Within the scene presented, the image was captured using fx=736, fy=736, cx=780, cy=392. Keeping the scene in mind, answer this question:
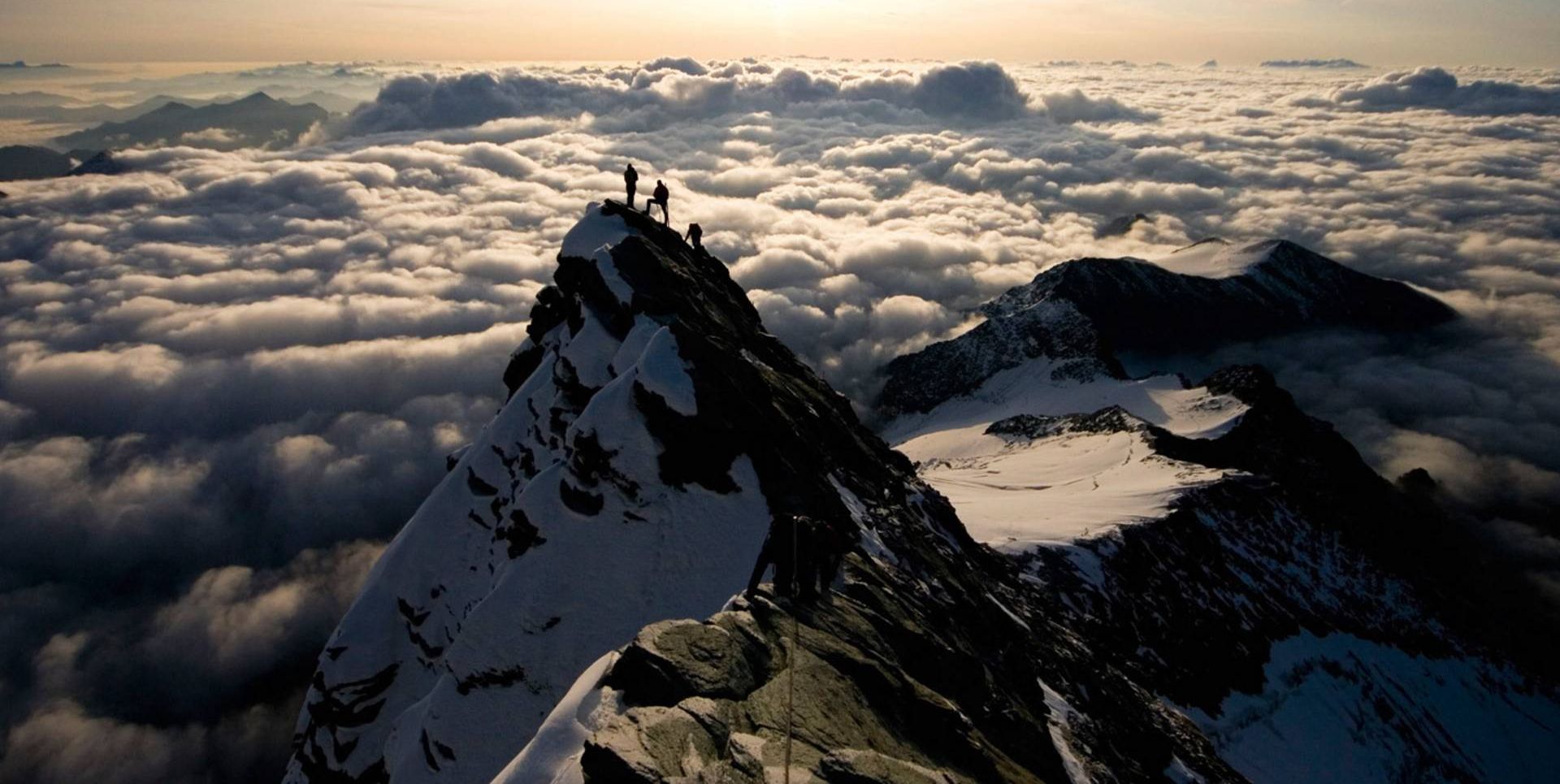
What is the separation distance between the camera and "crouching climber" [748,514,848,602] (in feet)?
58.6

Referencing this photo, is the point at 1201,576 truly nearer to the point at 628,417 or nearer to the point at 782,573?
the point at 628,417

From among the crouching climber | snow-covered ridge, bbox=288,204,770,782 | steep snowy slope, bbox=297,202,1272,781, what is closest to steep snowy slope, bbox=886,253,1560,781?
steep snowy slope, bbox=297,202,1272,781

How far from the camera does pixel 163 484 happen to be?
17012 cm

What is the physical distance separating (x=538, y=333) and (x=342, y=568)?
121 metres

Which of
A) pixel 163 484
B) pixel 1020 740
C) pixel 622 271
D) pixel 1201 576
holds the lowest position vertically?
pixel 163 484

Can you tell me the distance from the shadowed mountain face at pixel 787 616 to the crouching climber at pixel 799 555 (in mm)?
232

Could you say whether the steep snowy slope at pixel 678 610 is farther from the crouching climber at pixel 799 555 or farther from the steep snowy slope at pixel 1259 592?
the steep snowy slope at pixel 1259 592

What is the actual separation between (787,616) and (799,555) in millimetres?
1527

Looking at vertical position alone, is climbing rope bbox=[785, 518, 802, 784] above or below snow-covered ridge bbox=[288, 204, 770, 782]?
above

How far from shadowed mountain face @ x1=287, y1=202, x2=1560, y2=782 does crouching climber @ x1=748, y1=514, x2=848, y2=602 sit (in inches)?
9.2

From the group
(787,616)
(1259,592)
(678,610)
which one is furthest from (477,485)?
(1259,592)

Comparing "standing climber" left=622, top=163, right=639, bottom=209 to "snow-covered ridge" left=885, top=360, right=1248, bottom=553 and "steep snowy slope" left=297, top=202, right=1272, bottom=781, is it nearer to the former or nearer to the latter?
"steep snowy slope" left=297, top=202, right=1272, bottom=781

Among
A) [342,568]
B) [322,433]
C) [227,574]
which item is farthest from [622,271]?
[322,433]

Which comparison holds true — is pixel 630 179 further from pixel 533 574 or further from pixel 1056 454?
pixel 1056 454
